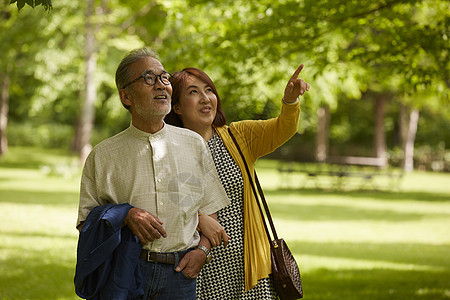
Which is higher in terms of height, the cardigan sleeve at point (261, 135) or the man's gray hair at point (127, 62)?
the man's gray hair at point (127, 62)

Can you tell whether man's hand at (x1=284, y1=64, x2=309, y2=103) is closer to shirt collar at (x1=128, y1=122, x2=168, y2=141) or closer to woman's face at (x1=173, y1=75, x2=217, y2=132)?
woman's face at (x1=173, y1=75, x2=217, y2=132)

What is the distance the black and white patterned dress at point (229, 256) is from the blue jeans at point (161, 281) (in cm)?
47

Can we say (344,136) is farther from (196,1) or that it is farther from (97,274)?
(97,274)

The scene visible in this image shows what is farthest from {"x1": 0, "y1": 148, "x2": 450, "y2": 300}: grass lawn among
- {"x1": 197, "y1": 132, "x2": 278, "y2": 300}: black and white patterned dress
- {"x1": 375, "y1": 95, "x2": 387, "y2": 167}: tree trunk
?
{"x1": 375, "y1": 95, "x2": 387, "y2": 167}: tree trunk

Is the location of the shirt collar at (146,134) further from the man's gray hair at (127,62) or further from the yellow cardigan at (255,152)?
the yellow cardigan at (255,152)

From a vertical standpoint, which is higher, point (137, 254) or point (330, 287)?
point (137, 254)

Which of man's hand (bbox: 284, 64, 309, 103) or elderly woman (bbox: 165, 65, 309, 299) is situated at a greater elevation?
man's hand (bbox: 284, 64, 309, 103)

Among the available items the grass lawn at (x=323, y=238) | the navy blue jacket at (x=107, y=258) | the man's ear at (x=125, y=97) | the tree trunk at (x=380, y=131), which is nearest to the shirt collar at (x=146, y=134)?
the man's ear at (x=125, y=97)

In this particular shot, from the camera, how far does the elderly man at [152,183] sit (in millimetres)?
2615

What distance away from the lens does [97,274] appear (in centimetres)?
256

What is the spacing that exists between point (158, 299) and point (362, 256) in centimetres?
837

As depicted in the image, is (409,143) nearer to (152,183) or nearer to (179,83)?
(179,83)

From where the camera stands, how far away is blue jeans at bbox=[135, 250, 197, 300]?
8.57 ft

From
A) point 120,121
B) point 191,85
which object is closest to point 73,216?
point 191,85
